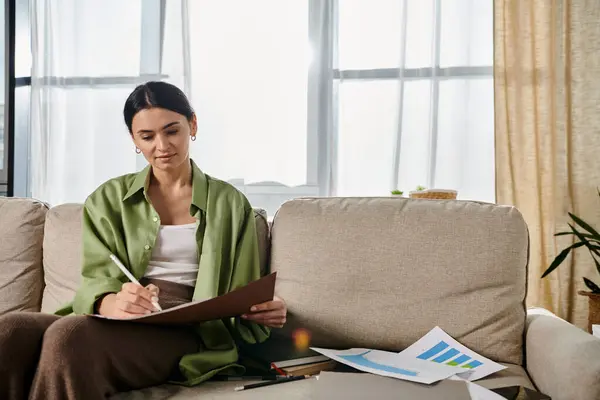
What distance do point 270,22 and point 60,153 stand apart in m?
1.12

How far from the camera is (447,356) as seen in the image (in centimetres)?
146

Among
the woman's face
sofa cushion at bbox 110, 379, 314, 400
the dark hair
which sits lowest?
sofa cushion at bbox 110, 379, 314, 400

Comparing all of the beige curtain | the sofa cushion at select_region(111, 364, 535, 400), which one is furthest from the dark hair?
the beige curtain

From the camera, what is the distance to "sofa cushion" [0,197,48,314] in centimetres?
180

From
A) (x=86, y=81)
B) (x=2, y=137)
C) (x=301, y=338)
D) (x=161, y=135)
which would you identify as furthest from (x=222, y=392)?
(x=2, y=137)

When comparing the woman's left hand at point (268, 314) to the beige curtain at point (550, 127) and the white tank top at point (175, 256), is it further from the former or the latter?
the beige curtain at point (550, 127)

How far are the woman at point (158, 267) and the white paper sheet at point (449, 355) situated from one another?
34 centimetres

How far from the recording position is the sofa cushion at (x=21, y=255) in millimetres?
1804

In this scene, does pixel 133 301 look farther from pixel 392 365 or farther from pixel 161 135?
pixel 392 365

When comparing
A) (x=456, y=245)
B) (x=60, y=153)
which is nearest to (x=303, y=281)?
(x=456, y=245)

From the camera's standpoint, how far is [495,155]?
93.5 inches

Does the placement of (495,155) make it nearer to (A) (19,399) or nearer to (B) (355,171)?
(B) (355,171)

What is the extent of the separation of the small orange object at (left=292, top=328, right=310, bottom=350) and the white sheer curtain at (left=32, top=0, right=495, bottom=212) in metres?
1.03

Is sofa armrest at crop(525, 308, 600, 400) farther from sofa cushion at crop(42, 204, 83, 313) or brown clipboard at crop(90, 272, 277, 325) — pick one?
sofa cushion at crop(42, 204, 83, 313)
